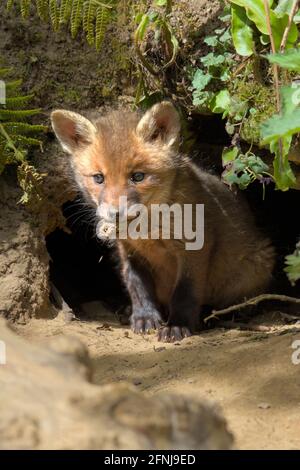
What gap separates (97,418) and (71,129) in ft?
11.6

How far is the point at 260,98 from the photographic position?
498 centimetres

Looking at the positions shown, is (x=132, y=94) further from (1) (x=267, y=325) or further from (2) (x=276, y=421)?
(2) (x=276, y=421)

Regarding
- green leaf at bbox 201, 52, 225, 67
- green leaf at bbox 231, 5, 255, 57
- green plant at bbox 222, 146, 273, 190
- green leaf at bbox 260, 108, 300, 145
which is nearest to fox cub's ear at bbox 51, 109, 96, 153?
green leaf at bbox 201, 52, 225, 67

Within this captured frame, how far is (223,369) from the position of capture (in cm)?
380

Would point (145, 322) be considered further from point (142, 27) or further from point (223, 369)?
point (142, 27)

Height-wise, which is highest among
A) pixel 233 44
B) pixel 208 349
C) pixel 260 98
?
pixel 233 44

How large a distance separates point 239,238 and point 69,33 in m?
2.21

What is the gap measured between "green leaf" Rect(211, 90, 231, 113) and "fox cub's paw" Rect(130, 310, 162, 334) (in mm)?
1653

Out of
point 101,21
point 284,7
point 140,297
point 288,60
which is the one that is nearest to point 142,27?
point 101,21

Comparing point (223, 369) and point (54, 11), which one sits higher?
point (54, 11)

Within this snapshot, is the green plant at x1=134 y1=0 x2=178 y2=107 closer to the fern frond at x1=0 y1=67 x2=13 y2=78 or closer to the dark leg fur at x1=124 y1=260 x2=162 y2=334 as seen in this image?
the fern frond at x1=0 y1=67 x2=13 y2=78

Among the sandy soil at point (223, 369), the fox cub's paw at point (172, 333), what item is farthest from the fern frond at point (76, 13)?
the fox cub's paw at point (172, 333)

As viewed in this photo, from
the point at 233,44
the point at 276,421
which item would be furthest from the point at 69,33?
the point at 276,421

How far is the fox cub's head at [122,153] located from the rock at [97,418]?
2.63 meters
